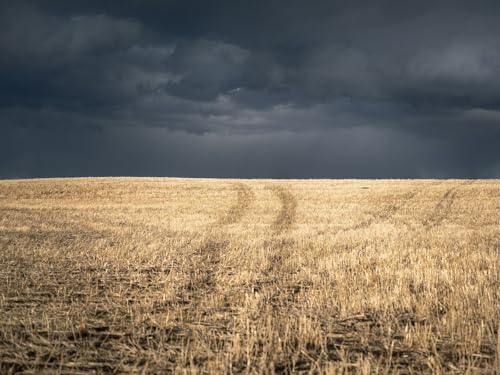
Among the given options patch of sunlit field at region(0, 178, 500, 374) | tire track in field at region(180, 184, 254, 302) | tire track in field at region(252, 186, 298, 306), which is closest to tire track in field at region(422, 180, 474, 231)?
patch of sunlit field at region(0, 178, 500, 374)

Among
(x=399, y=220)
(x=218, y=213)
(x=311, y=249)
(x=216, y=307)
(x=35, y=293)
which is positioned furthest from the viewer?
(x=218, y=213)

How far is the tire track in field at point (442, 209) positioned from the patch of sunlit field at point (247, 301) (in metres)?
5.62

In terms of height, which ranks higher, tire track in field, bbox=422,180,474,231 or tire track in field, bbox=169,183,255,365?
tire track in field, bbox=422,180,474,231

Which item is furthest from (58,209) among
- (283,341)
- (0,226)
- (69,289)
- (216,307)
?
(283,341)

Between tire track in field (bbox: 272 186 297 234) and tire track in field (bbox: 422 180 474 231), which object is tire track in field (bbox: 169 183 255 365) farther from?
Answer: tire track in field (bbox: 422 180 474 231)

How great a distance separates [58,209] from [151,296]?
30.7 metres

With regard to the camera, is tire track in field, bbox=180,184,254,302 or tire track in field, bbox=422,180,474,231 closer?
tire track in field, bbox=180,184,254,302

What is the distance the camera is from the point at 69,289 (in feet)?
35.0

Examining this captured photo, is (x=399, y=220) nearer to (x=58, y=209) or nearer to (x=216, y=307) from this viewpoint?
(x=216, y=307)

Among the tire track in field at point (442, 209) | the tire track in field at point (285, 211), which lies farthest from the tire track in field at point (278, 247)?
the tire track in field at point (442, 209)

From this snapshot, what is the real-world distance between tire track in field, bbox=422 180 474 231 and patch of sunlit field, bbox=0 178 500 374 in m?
5.62

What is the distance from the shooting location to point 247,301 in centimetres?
932

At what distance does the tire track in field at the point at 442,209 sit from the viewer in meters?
29.1

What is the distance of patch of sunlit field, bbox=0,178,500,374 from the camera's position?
6340 mm
